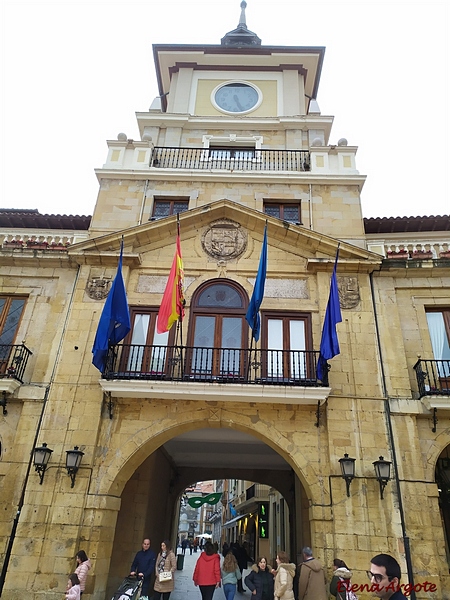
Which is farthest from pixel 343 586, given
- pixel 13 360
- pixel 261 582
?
pixel 13 360

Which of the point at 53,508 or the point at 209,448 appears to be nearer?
the point at 53,508

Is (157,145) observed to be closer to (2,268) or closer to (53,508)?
(2,268)

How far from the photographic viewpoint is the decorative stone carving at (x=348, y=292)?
10789 millimetres

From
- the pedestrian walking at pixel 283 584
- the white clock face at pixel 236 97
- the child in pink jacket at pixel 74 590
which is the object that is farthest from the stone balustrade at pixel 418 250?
the child in pink jacket at pixel 74 590

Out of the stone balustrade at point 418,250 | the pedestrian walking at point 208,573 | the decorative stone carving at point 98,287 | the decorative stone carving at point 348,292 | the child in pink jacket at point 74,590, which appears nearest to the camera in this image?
the child in pink jacket at point 74,590

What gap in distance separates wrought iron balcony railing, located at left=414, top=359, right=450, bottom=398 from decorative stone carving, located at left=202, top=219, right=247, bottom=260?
521 centimetres

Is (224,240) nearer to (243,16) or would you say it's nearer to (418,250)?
(418,250)

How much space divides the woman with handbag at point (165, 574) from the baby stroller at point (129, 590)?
1.09 m

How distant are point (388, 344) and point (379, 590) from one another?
25.3 ft

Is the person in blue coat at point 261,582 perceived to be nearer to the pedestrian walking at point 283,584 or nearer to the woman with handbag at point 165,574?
the pedestrian walking at point 283,584

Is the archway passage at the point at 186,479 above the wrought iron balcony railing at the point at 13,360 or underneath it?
underneath

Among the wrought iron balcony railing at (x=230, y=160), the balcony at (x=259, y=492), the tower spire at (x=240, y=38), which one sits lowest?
the balcony at (x=259, y=492)

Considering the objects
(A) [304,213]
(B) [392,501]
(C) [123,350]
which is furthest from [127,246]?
(B) [392,501]

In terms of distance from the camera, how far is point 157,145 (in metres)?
15.0
